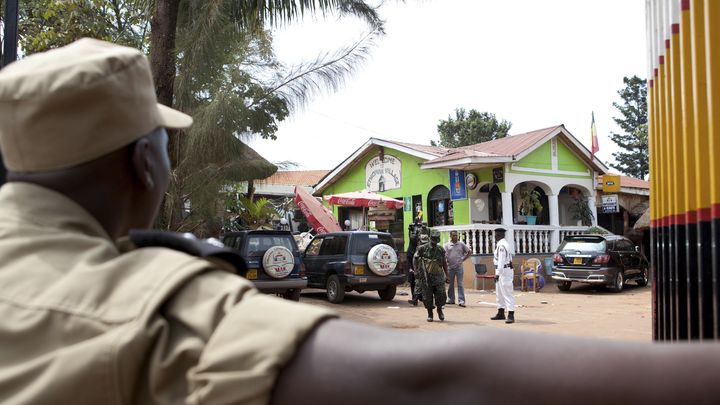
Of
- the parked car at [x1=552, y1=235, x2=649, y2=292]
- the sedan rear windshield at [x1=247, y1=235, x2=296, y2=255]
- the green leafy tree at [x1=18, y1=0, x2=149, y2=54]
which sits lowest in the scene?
the parked car at [x1=552, y1=235, x2=649, y2=292]

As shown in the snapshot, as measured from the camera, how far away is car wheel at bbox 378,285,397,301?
1427cm

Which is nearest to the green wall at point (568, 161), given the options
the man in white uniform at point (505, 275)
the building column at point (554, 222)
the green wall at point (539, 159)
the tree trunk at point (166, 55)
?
A: the green wall at point (539, 159)

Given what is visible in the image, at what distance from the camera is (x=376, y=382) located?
2.27ft

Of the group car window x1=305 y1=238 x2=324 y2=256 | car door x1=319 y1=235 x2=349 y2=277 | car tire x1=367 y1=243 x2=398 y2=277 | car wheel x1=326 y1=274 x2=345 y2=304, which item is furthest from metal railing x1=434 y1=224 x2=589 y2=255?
car wheel x1=326 y1=274 x2=345 y2=304

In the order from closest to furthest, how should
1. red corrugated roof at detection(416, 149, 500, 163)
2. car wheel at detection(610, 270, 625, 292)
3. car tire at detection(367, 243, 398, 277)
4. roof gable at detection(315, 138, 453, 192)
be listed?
car tire at detection(367, 243, 398, 277) < car wheel at detection(610, 270, 625, 292) < red corrugated roof at detection(416, 149, 500, 163) < roof gable at detection(315, 138, 453, 192)

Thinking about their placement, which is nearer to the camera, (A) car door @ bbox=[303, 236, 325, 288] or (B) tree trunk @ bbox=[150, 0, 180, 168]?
(B) tree trunk @ bbox=[150, 0, 180, 168]

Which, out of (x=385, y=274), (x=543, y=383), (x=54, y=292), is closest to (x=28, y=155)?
(x=54, y=292)

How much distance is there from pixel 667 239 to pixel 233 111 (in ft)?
19.6

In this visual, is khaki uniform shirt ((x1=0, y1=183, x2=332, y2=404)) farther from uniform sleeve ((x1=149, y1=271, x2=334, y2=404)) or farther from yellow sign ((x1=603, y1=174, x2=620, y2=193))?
yellow sign ((x1=603, y1=174, x2=620, y2=193))

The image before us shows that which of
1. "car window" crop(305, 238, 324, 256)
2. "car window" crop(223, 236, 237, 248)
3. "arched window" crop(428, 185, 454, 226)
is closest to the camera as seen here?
"car window" crop(223, 236, 237, 248)

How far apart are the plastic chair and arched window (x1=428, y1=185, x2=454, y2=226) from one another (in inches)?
132

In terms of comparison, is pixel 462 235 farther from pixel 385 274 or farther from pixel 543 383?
pixel 543 383

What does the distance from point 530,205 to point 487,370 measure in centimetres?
1999

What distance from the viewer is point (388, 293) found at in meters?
14.4
